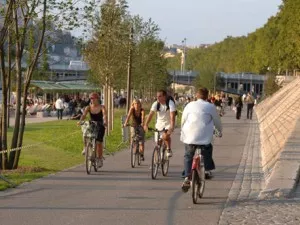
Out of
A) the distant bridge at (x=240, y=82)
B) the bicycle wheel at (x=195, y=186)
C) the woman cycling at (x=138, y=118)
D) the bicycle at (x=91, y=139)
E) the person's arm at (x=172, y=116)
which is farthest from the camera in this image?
the distant bridge at (x=240, y=82)

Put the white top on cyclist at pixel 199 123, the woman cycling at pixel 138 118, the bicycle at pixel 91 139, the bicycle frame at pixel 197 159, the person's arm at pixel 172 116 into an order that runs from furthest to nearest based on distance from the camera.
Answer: the woman cycling at pixel 138 118, the bicycle at pixel 91 139, the person's arm at pixel 172 116, the white top on cyclist at pixel 199 123, the bicycle frame at pixel 197 159

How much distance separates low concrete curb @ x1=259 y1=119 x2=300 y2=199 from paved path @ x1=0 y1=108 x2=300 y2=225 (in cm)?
29

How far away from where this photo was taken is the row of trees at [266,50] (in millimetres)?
68625

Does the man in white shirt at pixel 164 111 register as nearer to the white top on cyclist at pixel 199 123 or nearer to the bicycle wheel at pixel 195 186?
the white top on cyclist at pixel 199 123

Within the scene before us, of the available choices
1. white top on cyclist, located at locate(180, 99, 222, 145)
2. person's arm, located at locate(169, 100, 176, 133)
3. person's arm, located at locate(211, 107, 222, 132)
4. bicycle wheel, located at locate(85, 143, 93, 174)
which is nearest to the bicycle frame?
white top on cyclist, located at locate(180, 99, 222, 145)

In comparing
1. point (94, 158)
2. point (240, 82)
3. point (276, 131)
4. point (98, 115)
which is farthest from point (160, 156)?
point (240, 82)

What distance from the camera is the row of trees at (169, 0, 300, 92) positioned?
225 feet

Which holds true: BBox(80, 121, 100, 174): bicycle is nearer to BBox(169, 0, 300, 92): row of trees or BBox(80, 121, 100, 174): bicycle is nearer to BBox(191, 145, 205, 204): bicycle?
BBox(191, 145, 205, 204): bicycle

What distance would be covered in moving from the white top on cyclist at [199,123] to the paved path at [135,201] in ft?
2.97

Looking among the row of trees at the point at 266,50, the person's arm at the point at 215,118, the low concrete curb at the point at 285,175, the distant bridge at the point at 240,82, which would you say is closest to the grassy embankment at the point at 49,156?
the person's arm at the point at 215,118

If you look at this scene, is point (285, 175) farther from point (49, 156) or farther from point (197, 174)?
point (49, 156)

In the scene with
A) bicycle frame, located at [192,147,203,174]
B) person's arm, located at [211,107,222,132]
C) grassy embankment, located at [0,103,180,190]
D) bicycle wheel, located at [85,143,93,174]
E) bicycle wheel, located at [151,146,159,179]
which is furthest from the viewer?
bicycle wheel, located at [85,143,93,174]

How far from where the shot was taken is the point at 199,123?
10547 millimetres

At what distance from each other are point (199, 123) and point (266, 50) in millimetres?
87868
